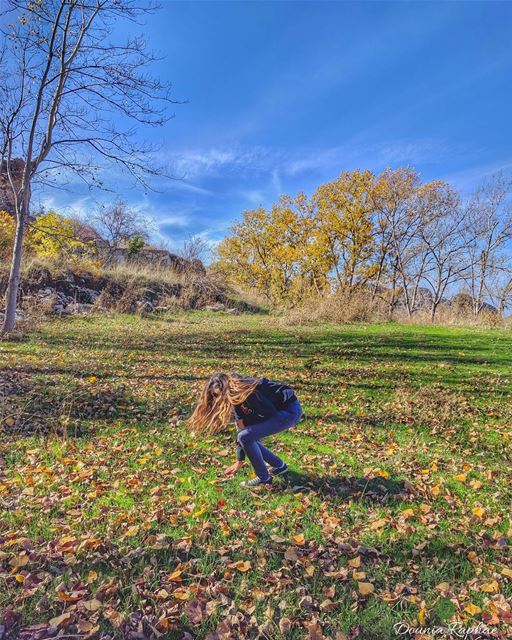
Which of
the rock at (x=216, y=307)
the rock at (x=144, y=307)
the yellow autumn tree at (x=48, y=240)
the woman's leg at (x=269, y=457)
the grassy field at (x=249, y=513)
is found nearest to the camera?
the grassy field at (x=249, y=513)

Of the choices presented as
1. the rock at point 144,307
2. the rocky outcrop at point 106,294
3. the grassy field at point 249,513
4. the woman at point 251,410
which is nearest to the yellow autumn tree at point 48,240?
the rocky outcrop at point 106,294

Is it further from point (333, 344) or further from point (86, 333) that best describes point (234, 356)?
point (86, 333)

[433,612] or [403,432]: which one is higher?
[403,432]

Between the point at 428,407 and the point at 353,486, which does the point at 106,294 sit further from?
the point at 353,486

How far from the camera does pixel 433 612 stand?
2.69 meters

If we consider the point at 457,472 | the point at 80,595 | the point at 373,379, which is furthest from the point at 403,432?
the point at 80,595

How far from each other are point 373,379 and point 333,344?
356cm

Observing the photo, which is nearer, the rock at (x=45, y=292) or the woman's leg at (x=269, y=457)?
the woman's leg at (x=269, y=457)

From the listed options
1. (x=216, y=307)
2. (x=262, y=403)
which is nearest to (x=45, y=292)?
(x=216, y=307)

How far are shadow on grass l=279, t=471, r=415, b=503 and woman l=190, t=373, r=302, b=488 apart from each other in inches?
14.2

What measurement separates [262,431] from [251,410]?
0.24 meters

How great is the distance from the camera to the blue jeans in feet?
13.4

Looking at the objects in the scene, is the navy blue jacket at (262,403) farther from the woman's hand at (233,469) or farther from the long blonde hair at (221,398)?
the woman's hand at (233,469)

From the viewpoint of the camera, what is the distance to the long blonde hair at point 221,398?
13.2 feet
